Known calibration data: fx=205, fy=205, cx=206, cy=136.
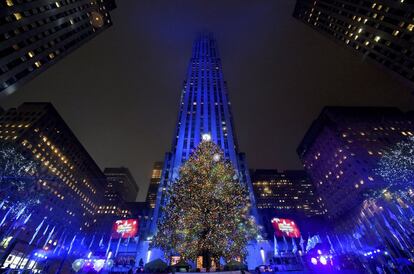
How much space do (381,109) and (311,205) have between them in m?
A: 61.6

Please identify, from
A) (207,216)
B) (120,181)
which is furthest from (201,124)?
(120,181)

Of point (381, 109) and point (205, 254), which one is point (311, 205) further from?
point (205, 254)

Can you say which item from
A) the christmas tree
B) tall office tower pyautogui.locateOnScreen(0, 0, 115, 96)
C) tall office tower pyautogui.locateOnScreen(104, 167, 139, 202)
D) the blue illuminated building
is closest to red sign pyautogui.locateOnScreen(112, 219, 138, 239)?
the blue illuminated building

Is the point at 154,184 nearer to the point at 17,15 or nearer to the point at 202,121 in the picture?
the point at 202,121

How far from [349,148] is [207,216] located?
229 feet

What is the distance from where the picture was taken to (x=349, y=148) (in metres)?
67.8

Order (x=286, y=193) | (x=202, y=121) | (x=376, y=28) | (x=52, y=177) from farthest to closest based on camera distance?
(x=286, y=193)
(x=52, y=177)
(x=202, y=121)
(x=376, y=28)

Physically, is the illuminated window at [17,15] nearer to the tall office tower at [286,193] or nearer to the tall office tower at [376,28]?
the tall office tower at [376,28]

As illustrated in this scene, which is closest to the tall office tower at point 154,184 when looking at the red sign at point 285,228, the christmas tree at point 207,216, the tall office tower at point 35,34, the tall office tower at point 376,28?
the tall office tower at point 35,34

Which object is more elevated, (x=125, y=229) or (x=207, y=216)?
(x=125, y=229)

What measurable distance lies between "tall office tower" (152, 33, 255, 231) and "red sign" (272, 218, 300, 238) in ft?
23.2

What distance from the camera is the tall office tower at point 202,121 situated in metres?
47.2

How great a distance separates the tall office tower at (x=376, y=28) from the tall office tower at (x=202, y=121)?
35.4m

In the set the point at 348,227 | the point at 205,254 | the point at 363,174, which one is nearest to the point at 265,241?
the point at 205,254
